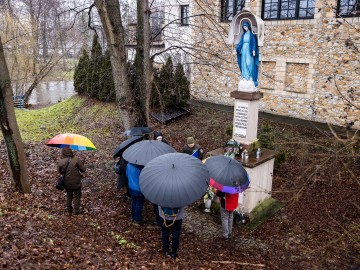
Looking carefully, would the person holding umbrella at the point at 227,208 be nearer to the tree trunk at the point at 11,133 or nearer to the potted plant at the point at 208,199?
the potted plant at the point at 208,199

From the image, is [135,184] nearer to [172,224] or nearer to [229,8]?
[172,224]

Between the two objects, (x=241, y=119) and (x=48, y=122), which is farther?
(x=48, y=122)

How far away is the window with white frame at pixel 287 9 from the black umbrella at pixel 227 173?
403 inches

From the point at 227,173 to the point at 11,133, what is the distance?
435 cm

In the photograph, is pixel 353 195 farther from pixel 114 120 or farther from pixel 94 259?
pixel 114 120

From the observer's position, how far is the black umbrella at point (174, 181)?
207 inches

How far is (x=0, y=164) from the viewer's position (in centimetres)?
1005

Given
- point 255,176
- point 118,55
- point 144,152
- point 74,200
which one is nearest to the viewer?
point 144,152

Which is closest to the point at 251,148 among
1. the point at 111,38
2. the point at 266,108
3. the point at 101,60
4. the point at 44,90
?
the point at 111,38

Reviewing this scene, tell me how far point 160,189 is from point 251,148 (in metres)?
3.87

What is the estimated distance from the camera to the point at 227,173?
6.38 m

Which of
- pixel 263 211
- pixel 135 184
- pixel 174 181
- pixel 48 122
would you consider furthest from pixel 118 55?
pixel 48 122

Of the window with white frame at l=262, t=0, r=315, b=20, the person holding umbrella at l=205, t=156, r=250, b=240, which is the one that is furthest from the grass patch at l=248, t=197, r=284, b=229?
the window with white frame at l=262, t=0, r=315, b=20

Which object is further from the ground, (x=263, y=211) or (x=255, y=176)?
(x=255, y=176)
